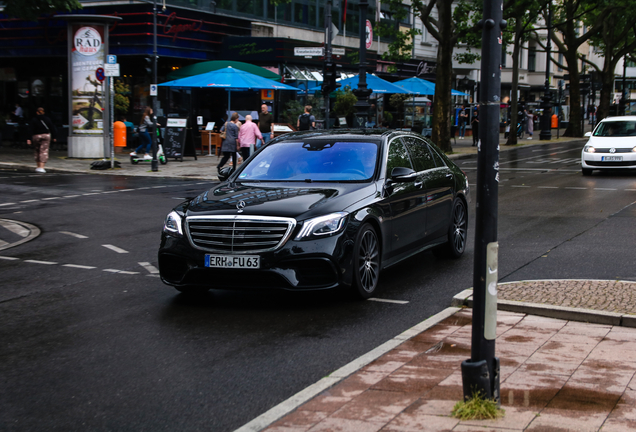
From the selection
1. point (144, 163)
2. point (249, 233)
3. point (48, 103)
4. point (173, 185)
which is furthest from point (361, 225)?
point (48, 103)

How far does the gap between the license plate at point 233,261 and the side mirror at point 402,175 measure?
187 centimetres

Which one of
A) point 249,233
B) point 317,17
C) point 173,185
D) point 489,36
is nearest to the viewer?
point 489,36

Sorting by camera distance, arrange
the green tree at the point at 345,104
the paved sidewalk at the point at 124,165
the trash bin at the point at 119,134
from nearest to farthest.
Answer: the paved sidewalk at the point at 124,165 < the trash bin at the point at 119,134 < the green tree at the point at 345,104

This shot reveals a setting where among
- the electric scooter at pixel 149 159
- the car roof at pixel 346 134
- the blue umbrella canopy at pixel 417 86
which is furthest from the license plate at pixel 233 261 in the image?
the blue umbrella canopy at pixel 417 86

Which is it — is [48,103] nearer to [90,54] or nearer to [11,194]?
[90,54]

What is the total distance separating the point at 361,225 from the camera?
7.28m

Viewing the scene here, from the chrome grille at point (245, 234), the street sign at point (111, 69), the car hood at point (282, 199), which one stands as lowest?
the chrome grille at point (245, 234)

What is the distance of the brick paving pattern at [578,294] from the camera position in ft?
22.0

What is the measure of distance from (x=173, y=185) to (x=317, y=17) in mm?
23422

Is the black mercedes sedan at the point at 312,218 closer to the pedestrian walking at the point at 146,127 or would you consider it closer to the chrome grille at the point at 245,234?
the chrome grille at the point at 245,234

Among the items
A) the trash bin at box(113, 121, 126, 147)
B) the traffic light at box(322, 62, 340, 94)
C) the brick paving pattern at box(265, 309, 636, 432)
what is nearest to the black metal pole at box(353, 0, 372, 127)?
the traffic light at box(322, 62, 340, 94)

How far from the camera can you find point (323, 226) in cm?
697

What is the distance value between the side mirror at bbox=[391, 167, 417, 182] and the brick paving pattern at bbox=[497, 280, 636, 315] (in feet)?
4.58

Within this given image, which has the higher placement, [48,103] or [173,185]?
[48,103]
